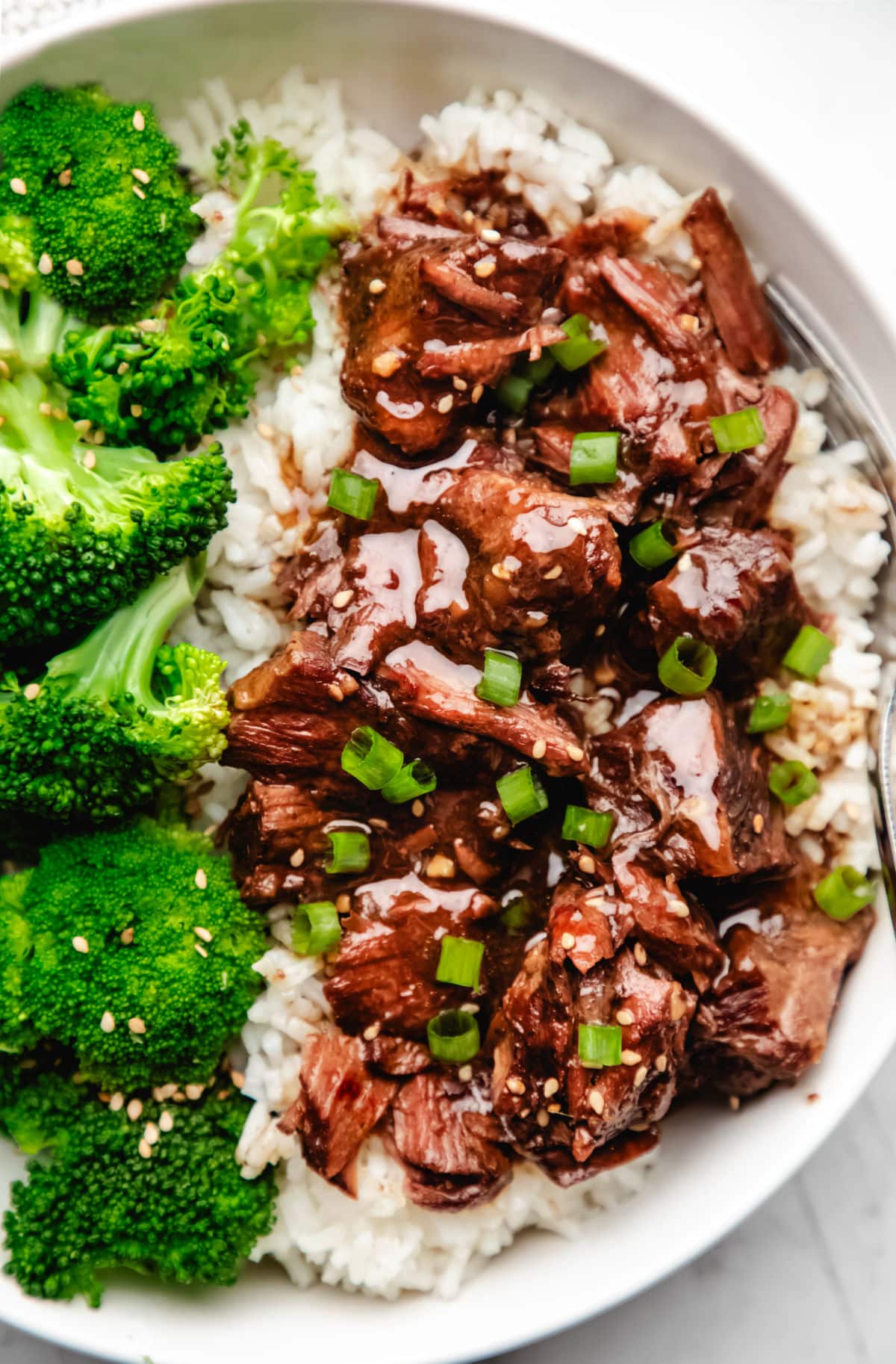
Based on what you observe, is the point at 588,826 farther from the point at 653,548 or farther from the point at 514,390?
the point at 514,390

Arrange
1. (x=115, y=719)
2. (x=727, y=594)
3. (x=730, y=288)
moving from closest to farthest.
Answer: (x=115, y=719) < (x=727, y=594) < (x=730, y=288)

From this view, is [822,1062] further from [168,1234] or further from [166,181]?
[166,181]

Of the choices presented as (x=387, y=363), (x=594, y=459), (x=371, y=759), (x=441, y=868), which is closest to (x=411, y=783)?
(x=371, y=759)

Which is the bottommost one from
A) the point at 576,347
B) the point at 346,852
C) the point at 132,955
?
the point at 132,955

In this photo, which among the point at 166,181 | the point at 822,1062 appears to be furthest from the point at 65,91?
the point at 822,1062

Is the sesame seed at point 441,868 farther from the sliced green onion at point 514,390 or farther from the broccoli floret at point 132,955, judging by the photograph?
the sliced green onion at point 514,390

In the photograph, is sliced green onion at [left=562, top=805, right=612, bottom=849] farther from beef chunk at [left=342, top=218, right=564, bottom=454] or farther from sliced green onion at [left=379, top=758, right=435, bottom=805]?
beef chunk at [left=342, top=218, right=564, bottom=454]

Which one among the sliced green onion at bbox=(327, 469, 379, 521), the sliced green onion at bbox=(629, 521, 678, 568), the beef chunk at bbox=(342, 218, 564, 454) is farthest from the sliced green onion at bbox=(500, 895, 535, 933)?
the beef chunk at bbox=(342, 218, 564, 454)

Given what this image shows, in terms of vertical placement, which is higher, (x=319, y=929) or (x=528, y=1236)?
(x=319, y=929)
